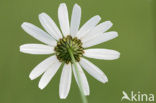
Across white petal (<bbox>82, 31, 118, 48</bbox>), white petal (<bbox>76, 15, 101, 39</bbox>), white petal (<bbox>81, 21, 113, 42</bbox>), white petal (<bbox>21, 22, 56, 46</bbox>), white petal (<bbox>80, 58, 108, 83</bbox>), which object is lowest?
white petal (<bbox>80, 58, 108, 83</bbox>)

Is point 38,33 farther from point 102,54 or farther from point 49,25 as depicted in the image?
point 102,54

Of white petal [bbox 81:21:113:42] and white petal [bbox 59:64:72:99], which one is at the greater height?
white petal [bbox 81:21:113:42]

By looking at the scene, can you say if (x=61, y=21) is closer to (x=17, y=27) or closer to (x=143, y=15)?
(x=17, y=27)

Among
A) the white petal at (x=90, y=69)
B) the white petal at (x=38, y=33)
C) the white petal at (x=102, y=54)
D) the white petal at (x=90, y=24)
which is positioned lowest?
the white petal at (x=90, y=69)

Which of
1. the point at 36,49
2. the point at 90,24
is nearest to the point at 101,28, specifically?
the point at 90,24

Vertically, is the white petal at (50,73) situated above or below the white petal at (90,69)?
above
